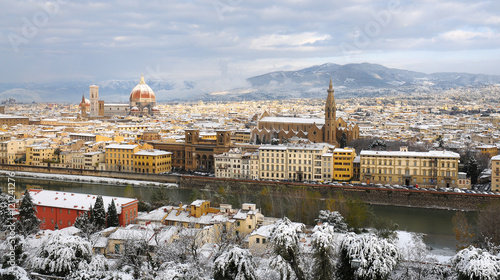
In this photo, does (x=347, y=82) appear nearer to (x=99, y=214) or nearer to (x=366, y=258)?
(x=99, y=214)

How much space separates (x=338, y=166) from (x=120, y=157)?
28.8 feet

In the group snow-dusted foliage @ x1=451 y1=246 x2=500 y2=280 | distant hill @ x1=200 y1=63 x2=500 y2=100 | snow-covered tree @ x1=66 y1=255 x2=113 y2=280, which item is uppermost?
distant hill @ x1=200 y1=63 x2=500 y2=100

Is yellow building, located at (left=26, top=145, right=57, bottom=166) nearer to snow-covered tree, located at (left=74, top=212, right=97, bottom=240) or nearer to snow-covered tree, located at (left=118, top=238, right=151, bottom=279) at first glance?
snow-covered tree, located at (left=74, top=212, right=97, bottom=240)

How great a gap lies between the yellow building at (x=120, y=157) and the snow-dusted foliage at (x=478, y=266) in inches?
680

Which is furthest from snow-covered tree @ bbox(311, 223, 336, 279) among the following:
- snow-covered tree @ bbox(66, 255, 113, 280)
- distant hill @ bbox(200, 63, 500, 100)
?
distant hill @ bbox(200, 63, 500, 100)

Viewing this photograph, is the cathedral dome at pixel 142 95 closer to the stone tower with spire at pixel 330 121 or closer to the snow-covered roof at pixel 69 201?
the stone tower with spire at pixel 330 121

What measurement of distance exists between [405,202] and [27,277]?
12940 millimetres

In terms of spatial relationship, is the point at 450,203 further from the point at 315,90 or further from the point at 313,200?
the point at 315,90

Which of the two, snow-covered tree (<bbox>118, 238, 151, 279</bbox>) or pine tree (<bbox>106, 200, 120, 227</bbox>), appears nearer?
snow-covered tree (<bbox>118, 238, 151, 279</bbox>)

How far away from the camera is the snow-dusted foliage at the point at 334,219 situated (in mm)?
11227

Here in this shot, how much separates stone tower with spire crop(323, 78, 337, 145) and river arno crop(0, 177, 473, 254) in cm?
980

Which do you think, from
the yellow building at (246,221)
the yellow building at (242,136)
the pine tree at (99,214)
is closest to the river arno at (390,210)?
the pine tree at (99,214)

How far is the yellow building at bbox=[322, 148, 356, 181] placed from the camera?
19.6 meters

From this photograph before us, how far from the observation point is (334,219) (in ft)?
37.4
